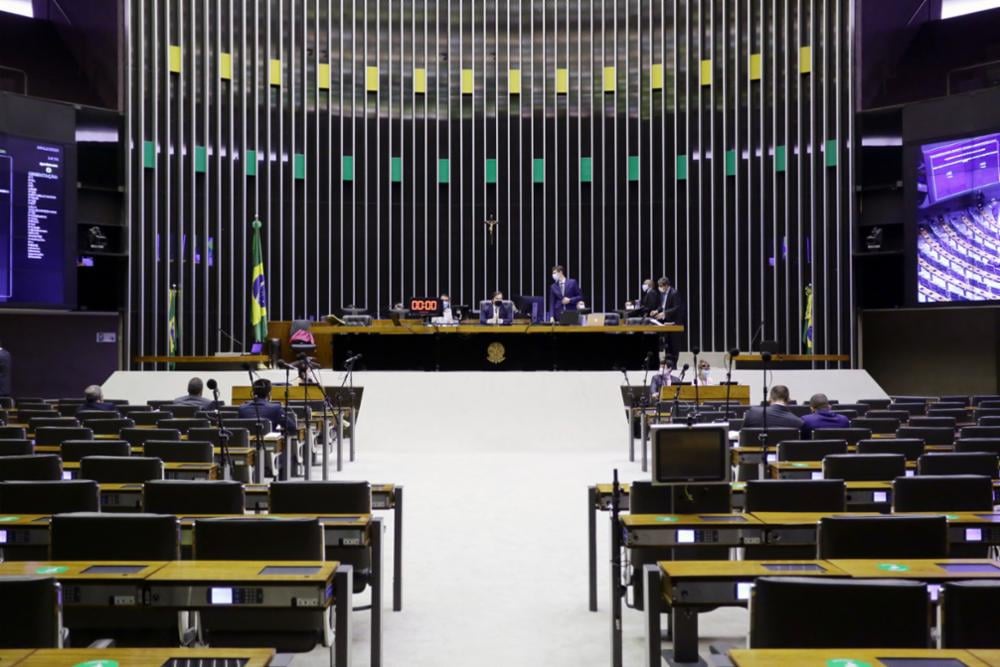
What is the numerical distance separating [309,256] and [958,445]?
1439 cm

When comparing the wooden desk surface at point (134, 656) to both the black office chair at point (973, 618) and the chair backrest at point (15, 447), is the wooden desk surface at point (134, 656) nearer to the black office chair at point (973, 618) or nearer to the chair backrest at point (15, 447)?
the black office chair at point (973, 618)

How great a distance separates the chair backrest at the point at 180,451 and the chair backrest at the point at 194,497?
6.20ft

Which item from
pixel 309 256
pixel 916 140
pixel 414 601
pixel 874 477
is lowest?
pixel 414 601

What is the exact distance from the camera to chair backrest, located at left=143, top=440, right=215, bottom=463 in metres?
6.52

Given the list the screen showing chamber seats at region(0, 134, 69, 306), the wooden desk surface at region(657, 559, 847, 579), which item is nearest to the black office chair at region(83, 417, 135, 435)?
the wooden desk surface at region(657, 559, 847, 579)

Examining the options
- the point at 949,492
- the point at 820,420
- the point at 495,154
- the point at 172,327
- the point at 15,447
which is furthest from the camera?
the point at 495,154

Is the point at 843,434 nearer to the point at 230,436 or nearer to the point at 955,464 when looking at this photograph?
the point at 955,464

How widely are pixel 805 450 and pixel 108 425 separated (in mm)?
5396

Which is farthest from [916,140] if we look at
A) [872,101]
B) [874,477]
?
[874,477]

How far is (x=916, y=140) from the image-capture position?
15992 millimetres

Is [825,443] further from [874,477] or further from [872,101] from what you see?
[872,101]

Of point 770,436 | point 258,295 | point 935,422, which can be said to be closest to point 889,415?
point 935,422

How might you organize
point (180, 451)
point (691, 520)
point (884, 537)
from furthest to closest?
point (180, 451) → point (691, 520) → point (884, 537)

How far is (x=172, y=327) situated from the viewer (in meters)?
17.3
